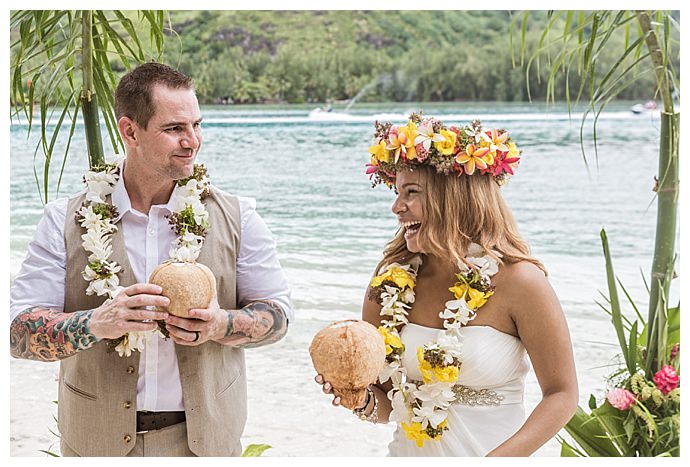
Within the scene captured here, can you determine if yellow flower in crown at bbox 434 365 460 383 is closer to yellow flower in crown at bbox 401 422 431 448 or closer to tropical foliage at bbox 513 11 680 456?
A: yellow flower in crown at bbox 401 422 431 448

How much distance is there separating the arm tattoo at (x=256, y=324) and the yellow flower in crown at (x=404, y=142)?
52cm

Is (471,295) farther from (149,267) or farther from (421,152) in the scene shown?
(149,267)

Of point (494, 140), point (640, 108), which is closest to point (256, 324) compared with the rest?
point (494, 140)

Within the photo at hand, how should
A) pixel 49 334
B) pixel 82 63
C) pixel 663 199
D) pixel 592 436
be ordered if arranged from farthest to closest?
pixel 592 436 → pixel 663 199 → pixel 82 63 → pixel 49 334

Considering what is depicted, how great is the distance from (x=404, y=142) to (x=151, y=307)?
0.79m

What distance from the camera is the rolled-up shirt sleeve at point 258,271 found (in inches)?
90.9

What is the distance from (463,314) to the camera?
219 centimetres

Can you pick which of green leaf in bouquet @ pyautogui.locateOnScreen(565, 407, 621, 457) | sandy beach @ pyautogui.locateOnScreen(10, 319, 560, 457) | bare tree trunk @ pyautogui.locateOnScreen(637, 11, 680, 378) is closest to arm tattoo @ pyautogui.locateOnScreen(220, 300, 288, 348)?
bare tree trunk @ pyautogui.locateOnScreen(637, 11, 680, 378)

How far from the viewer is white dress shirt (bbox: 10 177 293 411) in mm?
2215

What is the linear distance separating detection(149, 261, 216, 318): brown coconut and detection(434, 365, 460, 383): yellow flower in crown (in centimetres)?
61

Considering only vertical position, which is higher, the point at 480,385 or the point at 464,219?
the point at 464,219

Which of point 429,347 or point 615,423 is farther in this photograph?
point 615,423
